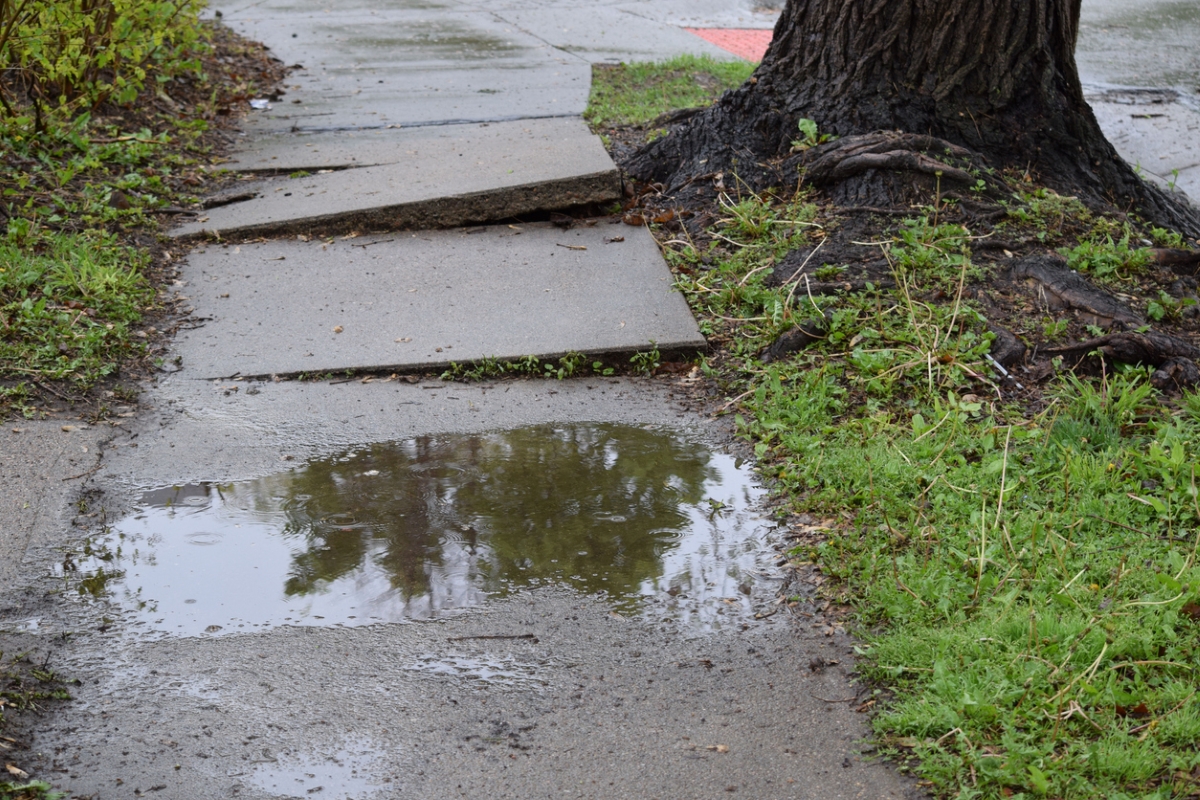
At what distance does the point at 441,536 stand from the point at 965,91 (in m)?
3.68

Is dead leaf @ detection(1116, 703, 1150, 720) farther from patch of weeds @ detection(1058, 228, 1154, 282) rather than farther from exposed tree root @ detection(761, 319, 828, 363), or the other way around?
patch of weeds @ detection(1058, 228, 1154, 282)

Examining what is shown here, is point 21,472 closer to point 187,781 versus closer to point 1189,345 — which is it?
point 187,781

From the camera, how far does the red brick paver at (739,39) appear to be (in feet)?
34.3

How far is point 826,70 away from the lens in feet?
18.1

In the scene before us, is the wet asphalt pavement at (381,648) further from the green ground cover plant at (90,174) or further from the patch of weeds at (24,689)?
the green ground cover plant at (90,174)

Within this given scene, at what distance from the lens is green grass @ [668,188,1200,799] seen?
2.42 meters

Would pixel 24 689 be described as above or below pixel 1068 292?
below

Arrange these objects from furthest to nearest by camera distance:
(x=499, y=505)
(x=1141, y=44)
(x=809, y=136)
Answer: (x=1141, y=44) → (x=809, y=136) → (x=499, y=505)

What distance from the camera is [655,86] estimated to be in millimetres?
8289

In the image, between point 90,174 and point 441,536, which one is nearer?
point 441,536

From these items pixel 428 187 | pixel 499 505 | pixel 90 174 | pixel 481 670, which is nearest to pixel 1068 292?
pixel 499 505

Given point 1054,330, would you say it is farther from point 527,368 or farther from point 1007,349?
point 527,368

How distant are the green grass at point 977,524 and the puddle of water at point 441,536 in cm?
32

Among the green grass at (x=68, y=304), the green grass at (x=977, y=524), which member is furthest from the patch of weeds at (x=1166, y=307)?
the green grass at (x=68, y=304)
